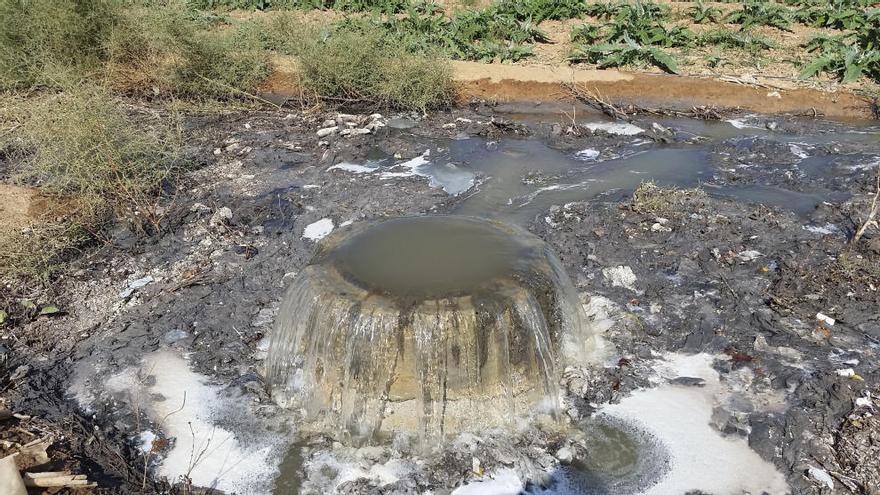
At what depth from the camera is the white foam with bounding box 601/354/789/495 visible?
359cm

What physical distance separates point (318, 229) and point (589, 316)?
2416 mm

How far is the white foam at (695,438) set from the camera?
11.8 feet

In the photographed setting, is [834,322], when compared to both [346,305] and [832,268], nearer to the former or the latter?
[832,268]

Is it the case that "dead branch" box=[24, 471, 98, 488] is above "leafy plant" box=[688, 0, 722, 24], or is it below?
below

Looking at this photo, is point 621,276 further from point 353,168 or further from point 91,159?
point 91,159

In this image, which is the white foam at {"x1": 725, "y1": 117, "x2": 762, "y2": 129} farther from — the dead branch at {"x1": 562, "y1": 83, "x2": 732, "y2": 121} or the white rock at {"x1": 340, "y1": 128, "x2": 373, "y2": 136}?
the white rock at {"x1": 340, "y1": 128, "x2": 373, "y2": 136}

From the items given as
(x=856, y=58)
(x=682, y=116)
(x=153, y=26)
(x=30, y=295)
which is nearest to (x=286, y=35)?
(x=153, y=26)

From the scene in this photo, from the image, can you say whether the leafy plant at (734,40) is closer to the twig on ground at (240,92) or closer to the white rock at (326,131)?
the white rock at (326,131)

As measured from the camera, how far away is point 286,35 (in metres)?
11.3

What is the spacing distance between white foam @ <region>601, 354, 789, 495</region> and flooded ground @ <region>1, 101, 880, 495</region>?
0.01 metres

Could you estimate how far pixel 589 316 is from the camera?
4.87 m

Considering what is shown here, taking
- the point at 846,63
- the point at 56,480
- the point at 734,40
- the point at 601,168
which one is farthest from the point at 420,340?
the point at 734,40

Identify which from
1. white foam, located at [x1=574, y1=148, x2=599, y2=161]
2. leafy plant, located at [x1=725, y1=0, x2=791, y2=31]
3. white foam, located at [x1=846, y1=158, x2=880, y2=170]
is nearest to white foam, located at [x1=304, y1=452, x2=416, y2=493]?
white foam, located at [x1=574, y1=148, x2=599, y2=161]

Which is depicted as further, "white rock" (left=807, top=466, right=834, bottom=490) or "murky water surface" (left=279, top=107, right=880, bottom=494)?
"murky water surface" (left=279, top=107, right=880, bottom=494)
